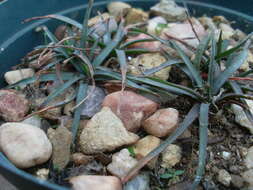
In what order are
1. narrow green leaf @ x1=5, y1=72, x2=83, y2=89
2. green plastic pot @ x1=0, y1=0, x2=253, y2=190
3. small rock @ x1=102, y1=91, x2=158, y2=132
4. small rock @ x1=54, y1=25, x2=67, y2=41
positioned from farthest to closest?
small rock @ x1=54, y1=25, x2=67, y2=41, green plastic pot @ x1=0, y1=0, x2=253, y2=190, narrow green leaf @ x1=5, y1=72, x2=83, y2=89, small rock @ x1=102, y1=91, x2=158, y2=132

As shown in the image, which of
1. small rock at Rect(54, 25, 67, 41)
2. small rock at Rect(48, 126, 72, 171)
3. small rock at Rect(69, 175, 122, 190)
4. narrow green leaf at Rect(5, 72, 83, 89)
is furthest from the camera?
small rock at Rect(54, 25, 67, 41)

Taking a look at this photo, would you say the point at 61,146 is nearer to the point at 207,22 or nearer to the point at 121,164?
the point at 121,164

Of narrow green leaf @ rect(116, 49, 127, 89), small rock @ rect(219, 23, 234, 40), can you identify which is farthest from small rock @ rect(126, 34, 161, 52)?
small rock @ rect(219, 23, 234, 40)

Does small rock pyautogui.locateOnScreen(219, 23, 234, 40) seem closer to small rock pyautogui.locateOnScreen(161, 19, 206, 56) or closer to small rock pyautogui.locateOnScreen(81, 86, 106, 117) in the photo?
small rock pyautogui.locateOnScreen(161, 19, 206, 56)

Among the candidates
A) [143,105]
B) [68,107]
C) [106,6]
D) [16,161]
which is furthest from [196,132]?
[106,6]

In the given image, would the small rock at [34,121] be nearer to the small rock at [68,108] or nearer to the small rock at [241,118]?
the small rock at [68,108]
